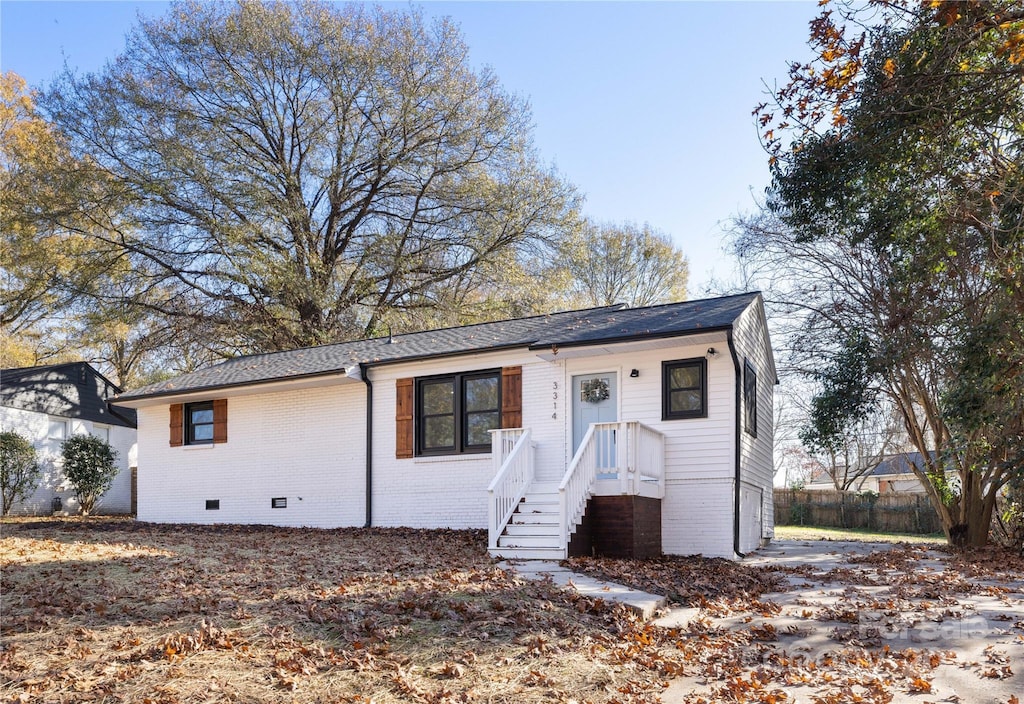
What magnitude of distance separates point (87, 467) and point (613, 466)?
1554 cm

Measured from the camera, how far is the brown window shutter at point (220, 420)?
17.2 metres

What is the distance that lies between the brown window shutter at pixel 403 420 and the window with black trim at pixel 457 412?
0.43 ft

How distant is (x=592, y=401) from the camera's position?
45.4 feet

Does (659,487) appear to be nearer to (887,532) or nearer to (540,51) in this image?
(540,51)

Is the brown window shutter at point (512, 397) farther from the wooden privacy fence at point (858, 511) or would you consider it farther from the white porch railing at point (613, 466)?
the wooden privacy fence at point (858, 511)

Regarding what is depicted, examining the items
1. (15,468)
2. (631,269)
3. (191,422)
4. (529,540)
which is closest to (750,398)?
(529,540)

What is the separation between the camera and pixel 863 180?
1036cm

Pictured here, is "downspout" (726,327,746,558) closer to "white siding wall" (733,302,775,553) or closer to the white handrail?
"white siding wall" (733,302,775,553)

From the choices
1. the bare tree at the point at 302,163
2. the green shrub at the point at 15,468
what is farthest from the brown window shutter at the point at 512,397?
the green shrub at the point at 15,468

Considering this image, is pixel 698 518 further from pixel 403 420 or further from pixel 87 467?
pixel 87 467

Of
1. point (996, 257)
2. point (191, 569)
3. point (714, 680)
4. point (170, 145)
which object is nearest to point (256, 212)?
point (170, 145)

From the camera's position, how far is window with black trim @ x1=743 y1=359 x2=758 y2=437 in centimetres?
1345

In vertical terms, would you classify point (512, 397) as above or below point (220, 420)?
above

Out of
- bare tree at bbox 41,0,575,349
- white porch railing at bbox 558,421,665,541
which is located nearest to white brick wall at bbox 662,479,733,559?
white porch railing at bbox 558,421,665,541
